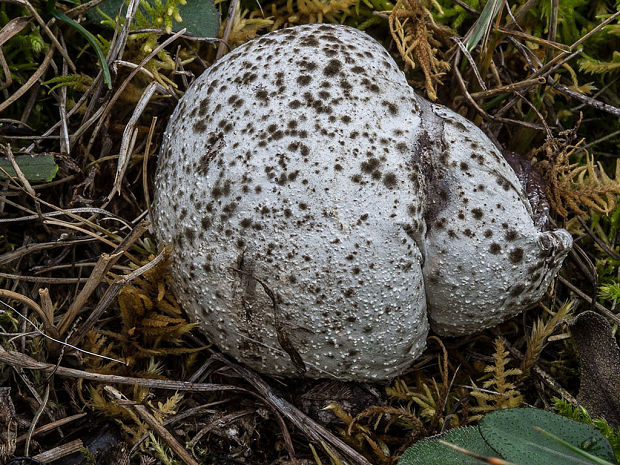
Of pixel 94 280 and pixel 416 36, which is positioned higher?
pixel 416 36

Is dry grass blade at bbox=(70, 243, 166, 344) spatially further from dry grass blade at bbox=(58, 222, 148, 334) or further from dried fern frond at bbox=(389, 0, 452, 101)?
dried fern frond at bbox=(389, 0, 452, 101)

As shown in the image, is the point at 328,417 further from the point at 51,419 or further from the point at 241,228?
the point at 51,419

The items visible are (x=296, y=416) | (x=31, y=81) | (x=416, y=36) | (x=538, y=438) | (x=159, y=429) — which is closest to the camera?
(x=538, y=438)

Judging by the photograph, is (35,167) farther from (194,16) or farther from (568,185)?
(568,185)

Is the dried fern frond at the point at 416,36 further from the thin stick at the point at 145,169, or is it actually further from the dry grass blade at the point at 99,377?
the dry grass blade at the point at 99,377

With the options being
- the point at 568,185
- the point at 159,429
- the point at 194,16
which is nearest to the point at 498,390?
the point at 568,185

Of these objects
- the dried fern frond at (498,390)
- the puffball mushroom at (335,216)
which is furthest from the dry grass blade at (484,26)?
the dried fern frond at (498,390)
